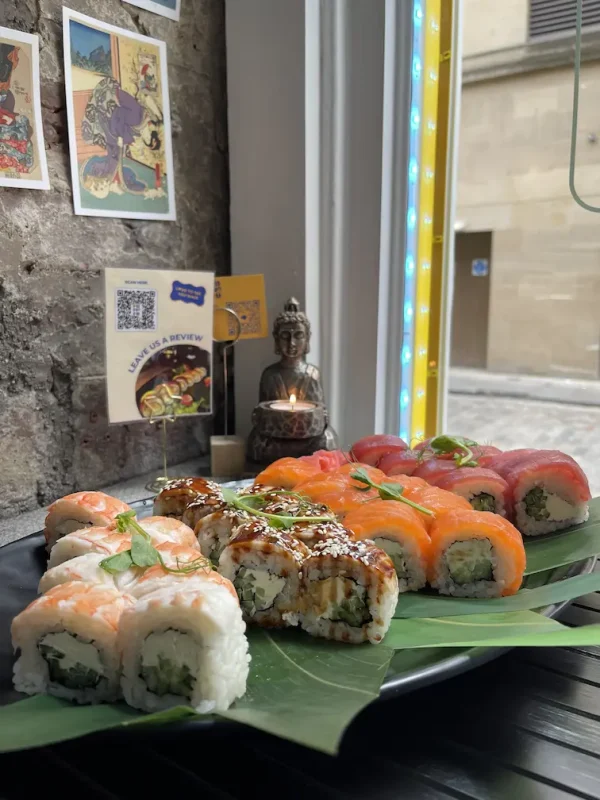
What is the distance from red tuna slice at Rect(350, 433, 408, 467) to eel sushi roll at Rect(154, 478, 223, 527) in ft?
1.20

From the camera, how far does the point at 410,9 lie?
1.63 m

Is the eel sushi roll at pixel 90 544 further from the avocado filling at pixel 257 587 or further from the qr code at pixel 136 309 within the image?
the qr code at pixel 136 309

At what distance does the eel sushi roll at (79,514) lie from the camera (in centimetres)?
95

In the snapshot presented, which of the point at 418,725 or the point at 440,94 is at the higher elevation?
the point at 440,94

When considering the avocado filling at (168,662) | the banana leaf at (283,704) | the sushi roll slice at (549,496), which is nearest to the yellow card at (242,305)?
the sushi roll slice at (549,496)

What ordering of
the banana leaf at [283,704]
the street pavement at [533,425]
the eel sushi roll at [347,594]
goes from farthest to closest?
the street pavement at [533,425], the eel sushi roll at [347,594], the banana leaf at [283,704]

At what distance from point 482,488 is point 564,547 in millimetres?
156

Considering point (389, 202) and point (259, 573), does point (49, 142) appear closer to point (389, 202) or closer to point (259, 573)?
point (389, 202)

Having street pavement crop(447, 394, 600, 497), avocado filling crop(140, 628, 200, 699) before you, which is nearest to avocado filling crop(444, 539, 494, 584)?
avocado filling crop(140, 628, 200, 699)

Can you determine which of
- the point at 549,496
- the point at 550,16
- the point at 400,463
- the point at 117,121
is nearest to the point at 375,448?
the point at 400,463

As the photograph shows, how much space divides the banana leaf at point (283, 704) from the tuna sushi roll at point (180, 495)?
0.30 m

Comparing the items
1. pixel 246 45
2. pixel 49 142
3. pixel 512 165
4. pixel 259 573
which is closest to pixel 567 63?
pixel 512 165

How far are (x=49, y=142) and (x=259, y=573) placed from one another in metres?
1.06

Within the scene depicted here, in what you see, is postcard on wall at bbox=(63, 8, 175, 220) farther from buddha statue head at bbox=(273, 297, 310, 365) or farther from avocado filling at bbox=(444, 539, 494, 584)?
avocado filling at bbox=(444, 539, 494, 584)
